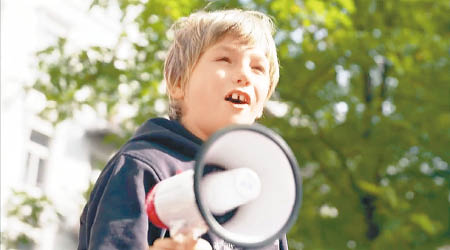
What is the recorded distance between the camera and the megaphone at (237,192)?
124 centimetres

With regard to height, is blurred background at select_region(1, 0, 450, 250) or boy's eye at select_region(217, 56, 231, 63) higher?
boy's eye at select_region(217, 56, 231, 63)

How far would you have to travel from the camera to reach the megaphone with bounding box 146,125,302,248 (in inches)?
48.9

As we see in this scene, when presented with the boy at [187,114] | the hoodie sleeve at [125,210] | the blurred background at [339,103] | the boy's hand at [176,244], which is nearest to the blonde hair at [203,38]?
the boy at [187,114]

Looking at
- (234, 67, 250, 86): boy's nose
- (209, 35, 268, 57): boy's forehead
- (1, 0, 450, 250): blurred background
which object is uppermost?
(209, 35, 268, 57): boy's forehead

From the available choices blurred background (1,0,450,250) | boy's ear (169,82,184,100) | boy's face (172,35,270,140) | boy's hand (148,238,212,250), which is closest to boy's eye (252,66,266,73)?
boy's face (172,35,270,140)

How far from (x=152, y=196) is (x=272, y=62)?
0.59 metres

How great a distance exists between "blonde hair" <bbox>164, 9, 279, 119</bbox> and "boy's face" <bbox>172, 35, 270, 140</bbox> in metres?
0.02

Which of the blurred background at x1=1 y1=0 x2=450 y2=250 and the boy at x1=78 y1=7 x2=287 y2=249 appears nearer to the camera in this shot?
the boy at x1=78 y1=7 x2=287 y2=249

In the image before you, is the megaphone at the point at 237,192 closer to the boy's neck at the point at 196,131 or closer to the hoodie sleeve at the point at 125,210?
the hoodie sleeve at the point at 125,210

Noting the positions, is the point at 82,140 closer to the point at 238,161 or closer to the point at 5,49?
the point at 5,49

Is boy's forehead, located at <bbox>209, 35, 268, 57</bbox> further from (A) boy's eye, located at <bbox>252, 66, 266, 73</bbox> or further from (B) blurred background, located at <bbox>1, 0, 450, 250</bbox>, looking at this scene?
(B) blurred background, located at <bbox>1, 0, 450, 250</bbox>

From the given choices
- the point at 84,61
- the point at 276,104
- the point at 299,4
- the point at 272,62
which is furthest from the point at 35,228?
the point at 272,62

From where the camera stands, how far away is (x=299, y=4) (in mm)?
6352

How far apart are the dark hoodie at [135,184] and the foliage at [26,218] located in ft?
20.0
